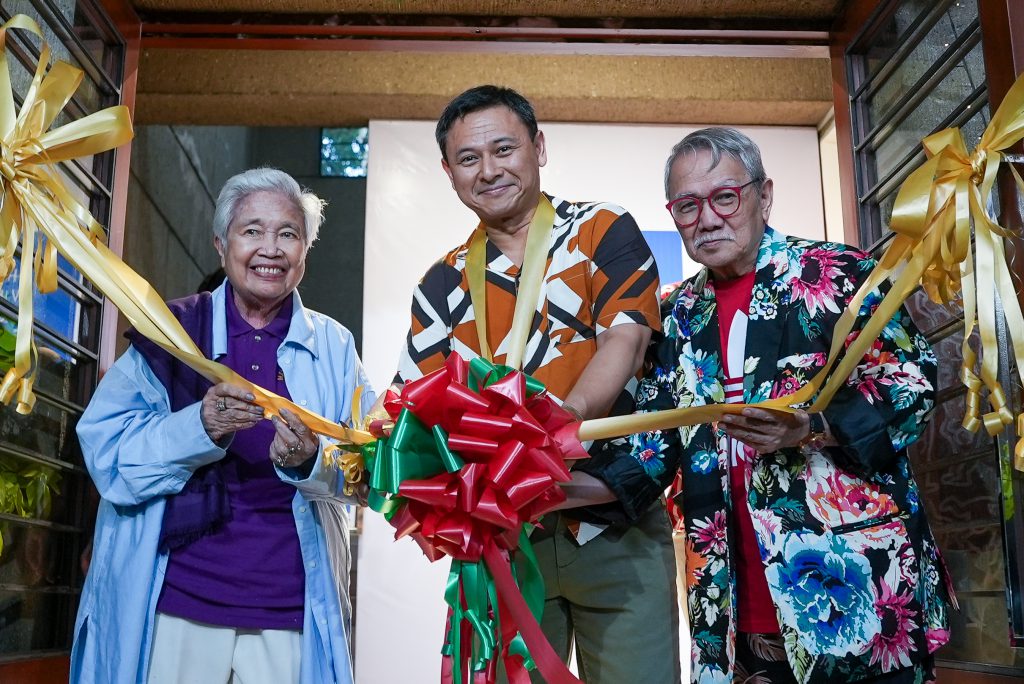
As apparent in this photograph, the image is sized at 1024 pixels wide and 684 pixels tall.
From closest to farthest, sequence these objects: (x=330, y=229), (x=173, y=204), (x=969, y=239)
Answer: (x=969, y=239) < (x=173, y=204) < (x=330, y=229)

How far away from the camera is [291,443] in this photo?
7.07ft

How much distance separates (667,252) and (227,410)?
2.83m

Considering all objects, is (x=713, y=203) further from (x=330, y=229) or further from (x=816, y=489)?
(x=330, y=229)

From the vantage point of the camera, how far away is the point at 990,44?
83.0 inches

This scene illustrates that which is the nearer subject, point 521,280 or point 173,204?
point 521,280

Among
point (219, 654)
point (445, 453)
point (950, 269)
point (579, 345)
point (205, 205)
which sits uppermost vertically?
point (205, 205)

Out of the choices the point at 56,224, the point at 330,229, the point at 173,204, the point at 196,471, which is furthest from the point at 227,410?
the point at 330,229

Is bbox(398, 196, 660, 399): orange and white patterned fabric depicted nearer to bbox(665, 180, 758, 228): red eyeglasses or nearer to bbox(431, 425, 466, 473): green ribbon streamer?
bbox(665, 180, 758, 228): red eyeglasses

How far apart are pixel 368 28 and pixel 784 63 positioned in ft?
8.31

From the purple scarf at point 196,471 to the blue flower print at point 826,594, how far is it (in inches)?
43.7

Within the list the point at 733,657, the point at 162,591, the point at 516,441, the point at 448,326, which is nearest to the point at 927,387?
the point at 733,657

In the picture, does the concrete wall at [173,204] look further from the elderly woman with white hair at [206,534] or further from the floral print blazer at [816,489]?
the floral print blazer at [816,489]

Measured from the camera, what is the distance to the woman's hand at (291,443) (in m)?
2.12

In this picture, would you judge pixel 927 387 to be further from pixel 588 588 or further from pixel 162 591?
pixel 162 591
